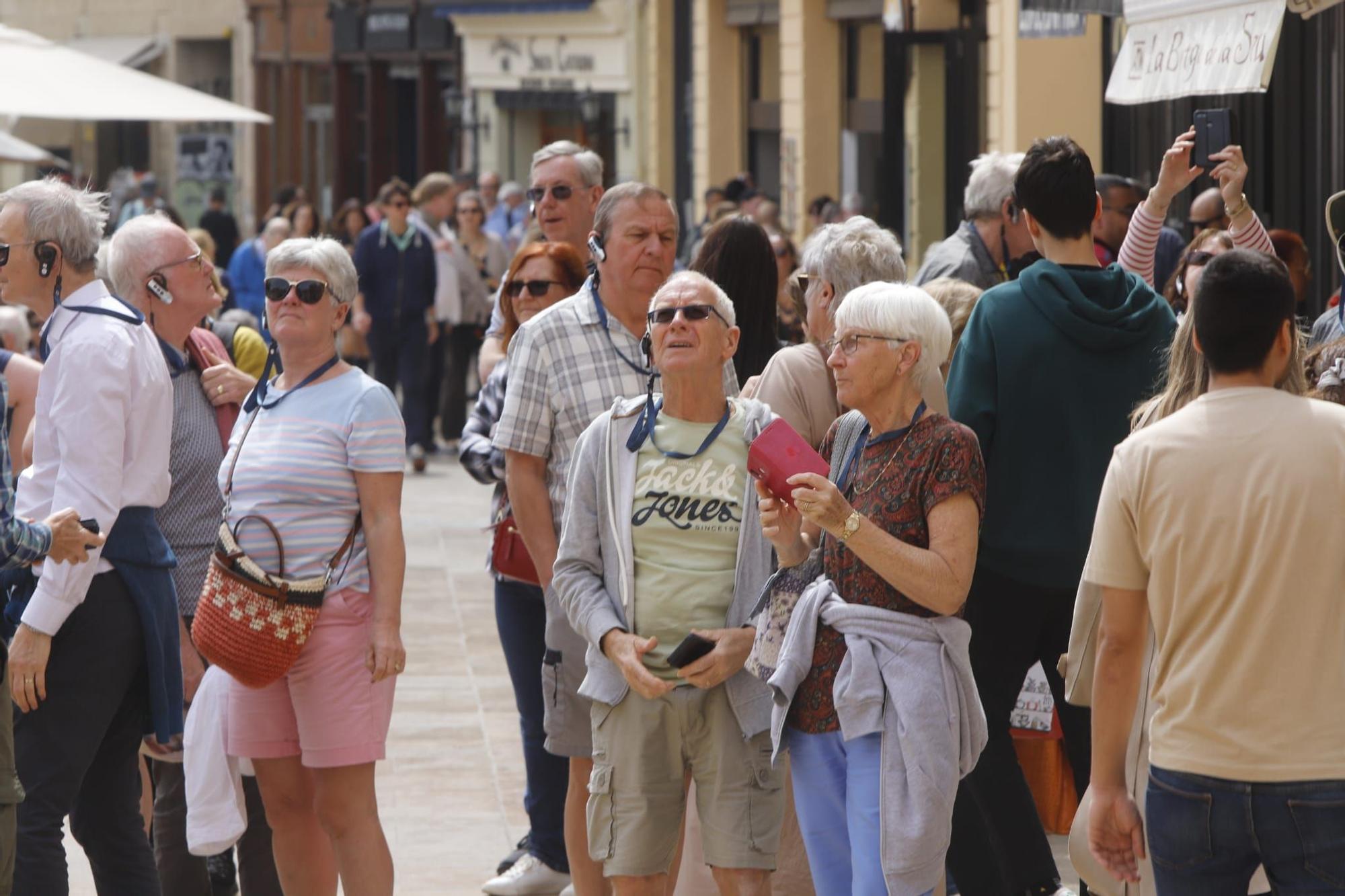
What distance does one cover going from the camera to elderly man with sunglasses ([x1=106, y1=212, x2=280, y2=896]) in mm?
5527

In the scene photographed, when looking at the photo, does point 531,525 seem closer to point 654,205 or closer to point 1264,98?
point 654,205

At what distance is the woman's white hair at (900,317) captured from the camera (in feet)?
14.4

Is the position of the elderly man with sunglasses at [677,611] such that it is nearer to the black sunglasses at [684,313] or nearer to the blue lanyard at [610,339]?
the black sunglasses at [684,313]

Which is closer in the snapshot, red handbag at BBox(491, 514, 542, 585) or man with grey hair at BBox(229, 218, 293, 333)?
red handbag at BBox(491, 514, 542, 585)

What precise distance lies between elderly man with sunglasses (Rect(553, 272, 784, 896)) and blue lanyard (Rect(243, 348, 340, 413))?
2.67ft

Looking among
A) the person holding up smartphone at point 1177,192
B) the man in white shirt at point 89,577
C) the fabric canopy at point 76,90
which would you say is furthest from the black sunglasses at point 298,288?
the fabric canopy at point 76,90

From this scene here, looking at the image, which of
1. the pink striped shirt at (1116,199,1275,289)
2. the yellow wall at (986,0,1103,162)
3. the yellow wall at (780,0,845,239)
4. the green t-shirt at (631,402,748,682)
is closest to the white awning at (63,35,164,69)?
the yellow wall at (780,0,845,239)

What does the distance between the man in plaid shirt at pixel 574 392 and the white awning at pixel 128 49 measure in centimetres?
3392

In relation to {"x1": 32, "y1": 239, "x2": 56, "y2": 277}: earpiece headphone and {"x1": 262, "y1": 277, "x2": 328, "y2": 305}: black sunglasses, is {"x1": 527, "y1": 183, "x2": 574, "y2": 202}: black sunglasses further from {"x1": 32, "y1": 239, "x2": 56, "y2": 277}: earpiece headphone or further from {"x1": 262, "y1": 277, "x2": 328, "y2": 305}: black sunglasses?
{"x1": 32, "y1": 239, "x2": 56, "y2": 277}: earpiece headphone

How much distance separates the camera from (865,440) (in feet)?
14.8

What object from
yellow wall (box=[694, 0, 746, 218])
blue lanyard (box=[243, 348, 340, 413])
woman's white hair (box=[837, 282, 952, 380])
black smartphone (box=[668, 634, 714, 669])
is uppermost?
yellow wall (box=[694, 0, 746, 218])

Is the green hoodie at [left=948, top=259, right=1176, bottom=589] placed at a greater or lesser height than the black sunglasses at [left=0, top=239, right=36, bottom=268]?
lesser

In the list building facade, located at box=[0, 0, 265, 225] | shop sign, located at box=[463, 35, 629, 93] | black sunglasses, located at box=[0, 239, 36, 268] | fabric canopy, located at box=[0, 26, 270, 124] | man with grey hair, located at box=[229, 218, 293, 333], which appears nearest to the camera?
black sunglasses, located at box=[0, 239, 36, 268]

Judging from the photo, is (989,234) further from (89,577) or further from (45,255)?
(89,577)
